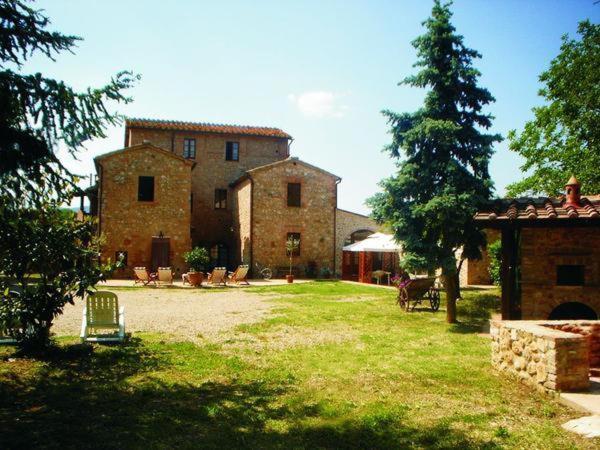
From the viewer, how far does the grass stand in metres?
4.11

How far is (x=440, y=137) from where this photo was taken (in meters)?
10.6

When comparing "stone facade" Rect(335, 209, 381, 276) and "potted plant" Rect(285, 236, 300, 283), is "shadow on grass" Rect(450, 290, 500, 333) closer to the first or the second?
"potted plant" Rect(285, 236, 300, 283)

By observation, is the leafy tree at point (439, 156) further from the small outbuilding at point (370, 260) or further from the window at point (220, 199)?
the window at point (220, 199)

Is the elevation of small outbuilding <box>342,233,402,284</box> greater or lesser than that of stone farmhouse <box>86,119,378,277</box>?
lesser

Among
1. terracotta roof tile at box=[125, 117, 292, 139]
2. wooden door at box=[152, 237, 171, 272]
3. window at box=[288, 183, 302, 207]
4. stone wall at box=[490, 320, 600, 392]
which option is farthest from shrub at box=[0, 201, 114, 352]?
terracotta roof tile at box=[125, 117, 292, 139]

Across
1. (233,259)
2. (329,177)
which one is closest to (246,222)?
(233,259)

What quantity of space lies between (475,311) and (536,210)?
13.9 feet

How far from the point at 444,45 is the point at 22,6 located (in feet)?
30.2

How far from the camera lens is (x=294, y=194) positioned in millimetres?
25109

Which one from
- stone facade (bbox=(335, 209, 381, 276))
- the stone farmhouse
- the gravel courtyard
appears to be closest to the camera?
the gravel courtyard

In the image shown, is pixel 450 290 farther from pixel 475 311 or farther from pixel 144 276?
pixel 144 276

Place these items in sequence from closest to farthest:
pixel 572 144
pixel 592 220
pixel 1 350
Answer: pixel 1 350 → pixel 592 220 → pixel 572 144

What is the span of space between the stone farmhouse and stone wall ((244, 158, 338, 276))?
0.06 m

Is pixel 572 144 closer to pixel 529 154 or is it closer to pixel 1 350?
pixel 529 154
